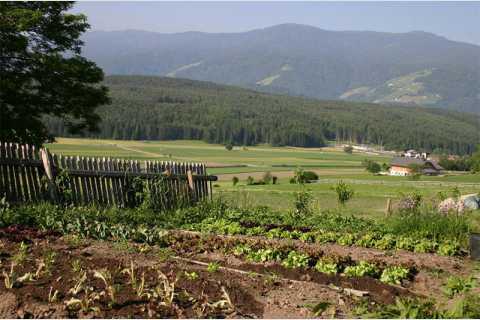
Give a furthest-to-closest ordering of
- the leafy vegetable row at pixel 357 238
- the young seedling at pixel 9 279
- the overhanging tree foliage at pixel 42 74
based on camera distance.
Answer: 1. the overhanging tree foliage at pixel 42 74
2. the leafy vegetable row at pixel 357 238
3. the young seedling at pixel 9 279

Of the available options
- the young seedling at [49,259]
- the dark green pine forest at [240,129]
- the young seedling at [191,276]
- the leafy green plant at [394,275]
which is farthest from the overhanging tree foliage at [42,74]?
the dark green pine forest at [240,129]

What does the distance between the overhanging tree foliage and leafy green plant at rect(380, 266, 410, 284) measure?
538 inches

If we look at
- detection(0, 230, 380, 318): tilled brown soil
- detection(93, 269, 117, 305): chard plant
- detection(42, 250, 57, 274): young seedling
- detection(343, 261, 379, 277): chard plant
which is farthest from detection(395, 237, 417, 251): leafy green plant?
detection(42, 250, 57, 274): young seedling

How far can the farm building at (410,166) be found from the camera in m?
100

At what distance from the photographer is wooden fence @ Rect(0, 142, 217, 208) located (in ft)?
42.2

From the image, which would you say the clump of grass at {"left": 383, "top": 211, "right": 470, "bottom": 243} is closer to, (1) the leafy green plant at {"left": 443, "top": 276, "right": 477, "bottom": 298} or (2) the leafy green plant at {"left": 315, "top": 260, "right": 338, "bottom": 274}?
(1) the leafy green plant at {"left": 443, "top": 276, "right": 477, "bottom": 298}

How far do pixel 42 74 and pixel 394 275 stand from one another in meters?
14.9


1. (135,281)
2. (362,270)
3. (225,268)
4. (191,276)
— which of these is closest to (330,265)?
(362,270)

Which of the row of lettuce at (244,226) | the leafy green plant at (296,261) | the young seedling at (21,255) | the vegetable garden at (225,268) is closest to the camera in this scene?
the vegetable garden at (225,268)

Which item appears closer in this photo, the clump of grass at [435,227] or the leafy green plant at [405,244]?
the leafy green plant at [405,244]

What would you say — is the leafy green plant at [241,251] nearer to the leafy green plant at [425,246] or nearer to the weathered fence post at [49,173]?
the leafy green plant at [425,246]

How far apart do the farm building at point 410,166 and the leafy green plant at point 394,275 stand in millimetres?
92794

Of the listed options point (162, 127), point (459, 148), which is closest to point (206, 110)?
point (162, 127)

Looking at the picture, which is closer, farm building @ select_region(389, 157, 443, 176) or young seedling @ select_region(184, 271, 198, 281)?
young seedling @ select_region(184, 271, 198, 281)
